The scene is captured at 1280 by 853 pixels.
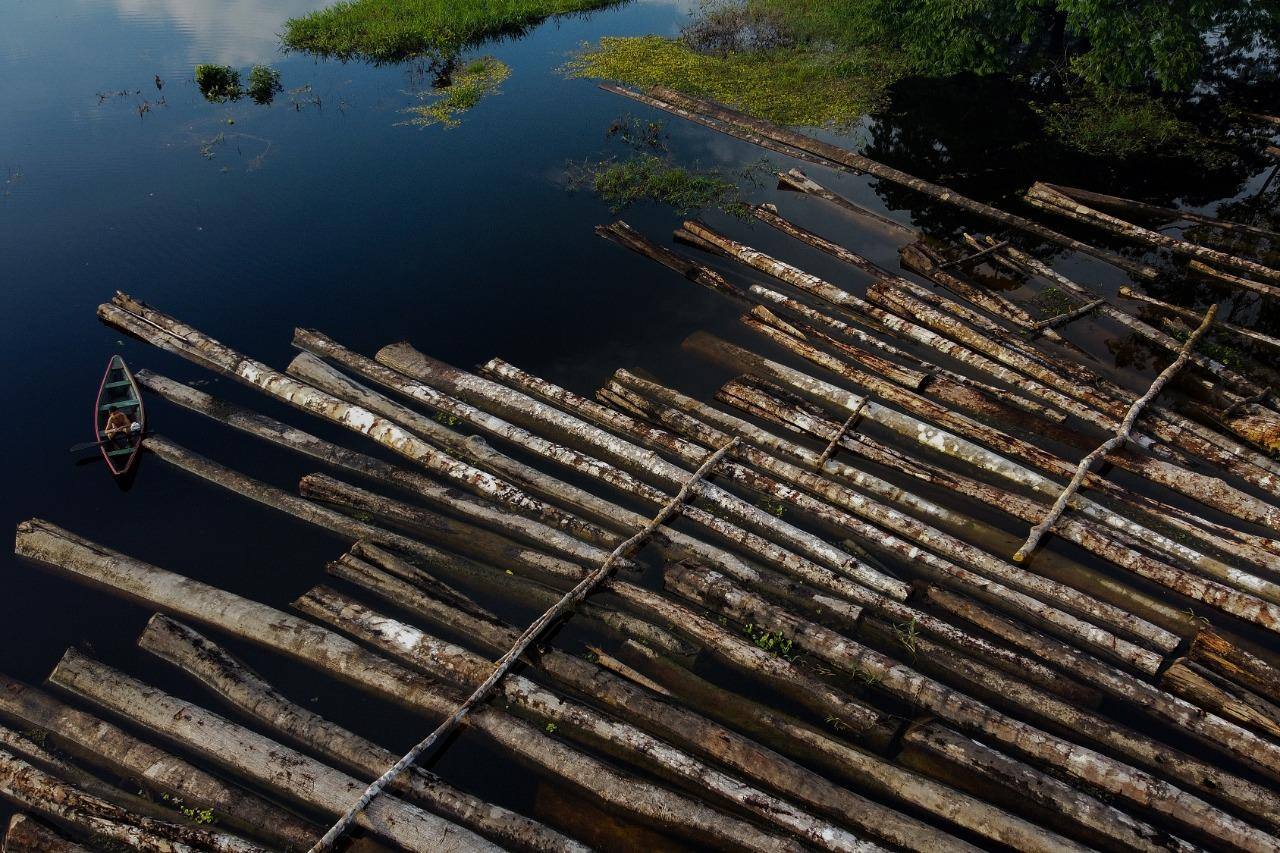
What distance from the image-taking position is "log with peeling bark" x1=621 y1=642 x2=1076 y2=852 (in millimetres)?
9375

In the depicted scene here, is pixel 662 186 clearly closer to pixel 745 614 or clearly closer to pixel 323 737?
pixel 745 614

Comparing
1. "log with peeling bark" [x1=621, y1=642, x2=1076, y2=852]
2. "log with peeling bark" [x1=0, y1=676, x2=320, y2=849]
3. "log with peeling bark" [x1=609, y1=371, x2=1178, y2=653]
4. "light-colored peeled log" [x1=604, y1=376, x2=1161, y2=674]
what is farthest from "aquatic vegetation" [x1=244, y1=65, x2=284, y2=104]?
"log with peeling bark" [x1=621, y1=642, x2=1076, y2=852]

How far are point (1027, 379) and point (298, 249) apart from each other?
20.4 meters

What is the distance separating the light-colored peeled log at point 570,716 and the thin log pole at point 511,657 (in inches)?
12.3

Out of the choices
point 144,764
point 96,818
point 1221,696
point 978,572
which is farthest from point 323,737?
point 1221,696

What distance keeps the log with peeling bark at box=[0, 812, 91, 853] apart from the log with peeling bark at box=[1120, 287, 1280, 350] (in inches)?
955

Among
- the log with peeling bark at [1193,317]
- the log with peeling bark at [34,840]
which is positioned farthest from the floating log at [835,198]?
the log with peeling bark at [34,840]

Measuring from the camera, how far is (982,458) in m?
15.2

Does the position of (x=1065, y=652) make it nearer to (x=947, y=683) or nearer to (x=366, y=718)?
(x=947, y=683)

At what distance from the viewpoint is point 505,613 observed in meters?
12.6

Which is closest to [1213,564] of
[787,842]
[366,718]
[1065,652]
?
[1065,652]

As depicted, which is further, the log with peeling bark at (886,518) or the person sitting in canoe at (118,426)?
the person sitting in canoe at (118,426)

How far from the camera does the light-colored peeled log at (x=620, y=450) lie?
1300 cm

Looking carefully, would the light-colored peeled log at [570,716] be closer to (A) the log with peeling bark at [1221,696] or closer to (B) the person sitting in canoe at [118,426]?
(A) the log with peeling bark at [1221,696]
